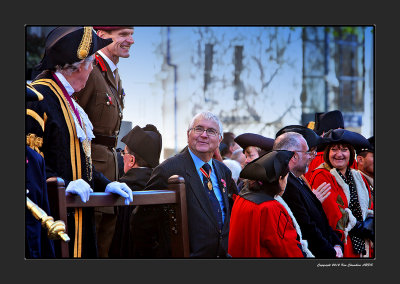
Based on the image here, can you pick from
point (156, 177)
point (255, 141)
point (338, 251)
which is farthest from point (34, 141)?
point (255, 141)

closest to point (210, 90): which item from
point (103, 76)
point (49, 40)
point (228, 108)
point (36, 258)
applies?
point (228, 108)

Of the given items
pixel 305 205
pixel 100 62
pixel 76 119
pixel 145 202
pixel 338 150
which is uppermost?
pixel 100 62

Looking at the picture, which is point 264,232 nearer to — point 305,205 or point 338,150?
point 305,205

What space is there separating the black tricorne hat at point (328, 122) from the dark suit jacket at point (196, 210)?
6.85 feet

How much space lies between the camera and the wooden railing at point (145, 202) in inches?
163

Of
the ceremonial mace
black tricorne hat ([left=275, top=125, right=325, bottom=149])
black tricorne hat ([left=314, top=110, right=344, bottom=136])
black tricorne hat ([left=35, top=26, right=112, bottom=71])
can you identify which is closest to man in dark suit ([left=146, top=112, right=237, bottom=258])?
black tricorne hat ([left=275, top=125, right=325, bottom=149])

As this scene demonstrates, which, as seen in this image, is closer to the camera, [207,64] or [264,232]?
[264,232]

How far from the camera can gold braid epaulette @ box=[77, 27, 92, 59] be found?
4586 mm

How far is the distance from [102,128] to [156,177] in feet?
1.71

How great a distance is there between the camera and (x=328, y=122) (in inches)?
281

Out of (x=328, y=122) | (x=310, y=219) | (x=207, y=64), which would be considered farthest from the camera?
(x=328, y=122)

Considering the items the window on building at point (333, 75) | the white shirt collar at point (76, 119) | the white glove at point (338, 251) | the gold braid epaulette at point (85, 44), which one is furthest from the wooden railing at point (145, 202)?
the window on building at point (333, 75)

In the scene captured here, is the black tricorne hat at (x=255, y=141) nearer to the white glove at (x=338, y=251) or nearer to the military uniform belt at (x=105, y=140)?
the white glove at (x=338, y=251)

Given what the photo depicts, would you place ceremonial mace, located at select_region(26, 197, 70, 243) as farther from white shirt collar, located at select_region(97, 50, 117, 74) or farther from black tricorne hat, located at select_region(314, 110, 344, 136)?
black tricorne hat, located at select_region(314, 110, 344, 136)
